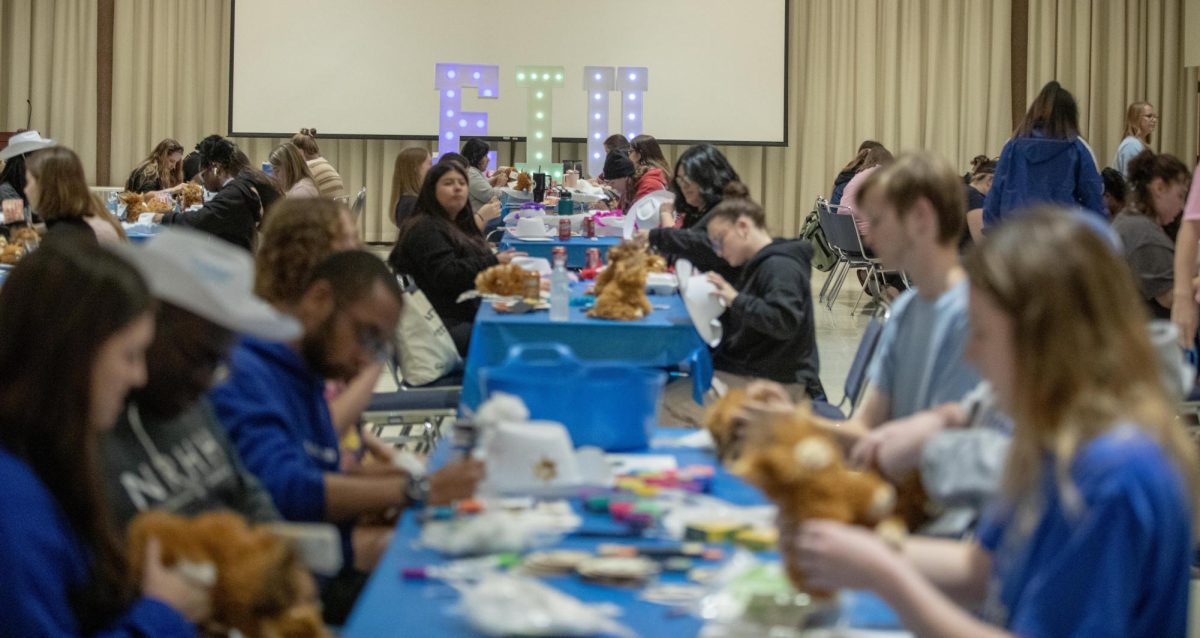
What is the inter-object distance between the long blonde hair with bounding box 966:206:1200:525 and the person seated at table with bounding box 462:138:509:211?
8.19 meters

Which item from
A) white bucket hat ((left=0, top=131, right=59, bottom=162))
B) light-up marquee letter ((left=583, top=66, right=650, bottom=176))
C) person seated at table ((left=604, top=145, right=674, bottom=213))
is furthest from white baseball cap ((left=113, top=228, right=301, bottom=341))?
light-up marquee letter ((left=583, top=66, right=650, bottom=176))

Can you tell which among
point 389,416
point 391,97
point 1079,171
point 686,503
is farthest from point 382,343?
point 391,97

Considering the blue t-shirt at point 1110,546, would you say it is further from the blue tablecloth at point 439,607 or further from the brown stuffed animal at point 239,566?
the brown stuffed animal at point 239,566

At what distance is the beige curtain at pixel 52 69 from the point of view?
14.1 meters

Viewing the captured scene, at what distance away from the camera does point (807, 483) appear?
5.56 ft

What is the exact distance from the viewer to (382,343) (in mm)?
2555

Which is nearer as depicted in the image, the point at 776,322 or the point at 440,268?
the point at 776,322

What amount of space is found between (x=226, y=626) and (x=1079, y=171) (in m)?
6.19

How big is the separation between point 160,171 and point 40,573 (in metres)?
9.91

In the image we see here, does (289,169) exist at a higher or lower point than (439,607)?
higher

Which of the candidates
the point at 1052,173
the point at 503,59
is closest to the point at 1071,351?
the point at 1052,173

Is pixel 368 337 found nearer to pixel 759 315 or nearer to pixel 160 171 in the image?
pixel 759 315

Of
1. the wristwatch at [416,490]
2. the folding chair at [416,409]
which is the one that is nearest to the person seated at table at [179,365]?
the wristwatch at [416,490]

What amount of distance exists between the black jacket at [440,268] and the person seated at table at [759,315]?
1.16 m
